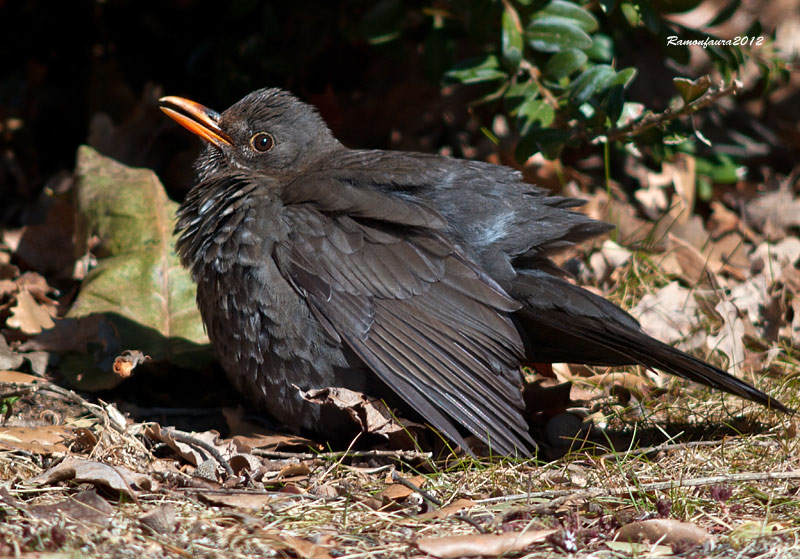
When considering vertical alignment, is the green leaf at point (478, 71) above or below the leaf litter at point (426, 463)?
above

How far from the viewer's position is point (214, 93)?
5.58 meters

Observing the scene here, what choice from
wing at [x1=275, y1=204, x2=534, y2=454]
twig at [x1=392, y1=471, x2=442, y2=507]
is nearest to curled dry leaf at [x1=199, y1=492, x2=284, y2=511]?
twig at [x1=392, y1=471, x2=442, y2=507]

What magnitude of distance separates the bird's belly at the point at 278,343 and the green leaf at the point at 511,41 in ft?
5.68

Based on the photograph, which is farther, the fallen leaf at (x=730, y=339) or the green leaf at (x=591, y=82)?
the green leaf at (x=591, y=82)

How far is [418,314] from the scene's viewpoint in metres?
3.45

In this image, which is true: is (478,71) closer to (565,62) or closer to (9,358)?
(565,62)

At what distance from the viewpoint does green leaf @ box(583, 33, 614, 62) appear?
4.76m

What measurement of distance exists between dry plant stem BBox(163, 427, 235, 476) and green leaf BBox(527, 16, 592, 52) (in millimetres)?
2576

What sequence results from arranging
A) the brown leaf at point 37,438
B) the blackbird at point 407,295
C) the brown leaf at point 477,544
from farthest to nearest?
the blackbird at point 407,295 → the brown leaf at point 37,438 → the brown leaf at point 477,544

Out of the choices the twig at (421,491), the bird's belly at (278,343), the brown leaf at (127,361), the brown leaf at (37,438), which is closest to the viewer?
the twig at (421,491)

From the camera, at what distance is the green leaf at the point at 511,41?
4.42m

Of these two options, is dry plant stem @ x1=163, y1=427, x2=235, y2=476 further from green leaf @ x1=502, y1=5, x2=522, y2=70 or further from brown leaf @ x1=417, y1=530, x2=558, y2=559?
green leaf @ x1=502, y1=5, x2=522, y2=70

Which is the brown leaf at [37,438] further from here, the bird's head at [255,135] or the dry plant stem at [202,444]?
the bird's head at [255,135]

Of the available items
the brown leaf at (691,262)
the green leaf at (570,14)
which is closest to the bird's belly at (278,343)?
the green leaf at (570,14)
